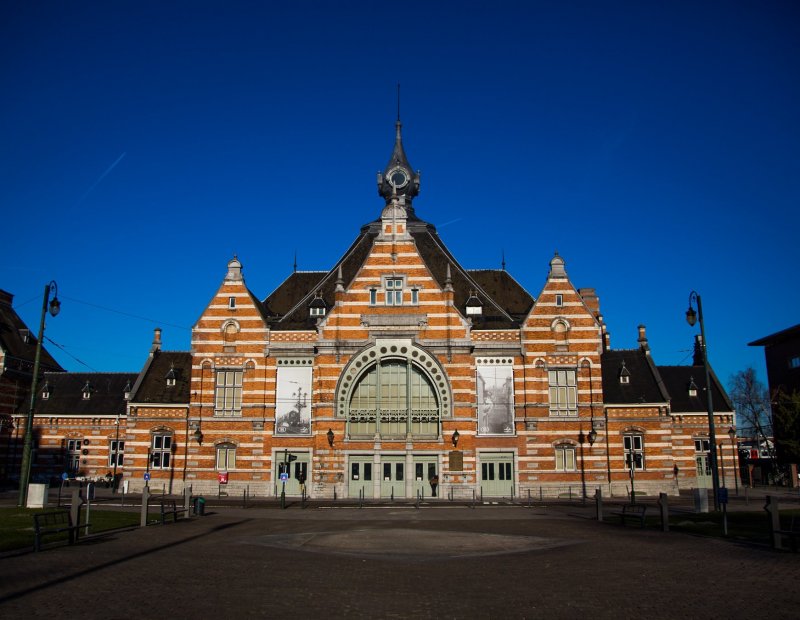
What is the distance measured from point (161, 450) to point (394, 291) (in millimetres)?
18852

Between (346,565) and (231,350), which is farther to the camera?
(231,350)

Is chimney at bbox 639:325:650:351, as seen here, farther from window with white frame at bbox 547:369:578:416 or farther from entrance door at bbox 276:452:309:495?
entrance door at bbox 276:452:309:495

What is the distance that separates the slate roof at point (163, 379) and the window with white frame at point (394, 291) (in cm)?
1528

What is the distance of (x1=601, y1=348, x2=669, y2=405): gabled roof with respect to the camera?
153 ft

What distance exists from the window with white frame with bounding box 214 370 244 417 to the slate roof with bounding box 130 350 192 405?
8.97ft

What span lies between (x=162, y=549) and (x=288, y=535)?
5030 millimetres

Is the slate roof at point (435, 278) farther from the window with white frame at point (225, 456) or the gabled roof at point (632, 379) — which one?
the window with white frame at point (225, 456)

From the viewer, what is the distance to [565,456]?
44.9 metres

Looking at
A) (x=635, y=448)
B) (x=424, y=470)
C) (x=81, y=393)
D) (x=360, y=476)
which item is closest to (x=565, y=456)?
(x=635, y=448)

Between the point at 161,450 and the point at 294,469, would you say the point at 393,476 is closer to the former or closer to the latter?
the point at 294,469

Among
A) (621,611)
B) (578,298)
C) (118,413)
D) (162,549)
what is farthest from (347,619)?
(118,413)

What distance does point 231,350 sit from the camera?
46.9 meters

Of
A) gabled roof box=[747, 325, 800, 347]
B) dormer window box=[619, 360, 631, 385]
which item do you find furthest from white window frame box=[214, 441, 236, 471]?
gabled roof box=[747, 325, 800, 347]

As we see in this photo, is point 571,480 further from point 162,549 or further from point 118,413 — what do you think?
point 118,413
